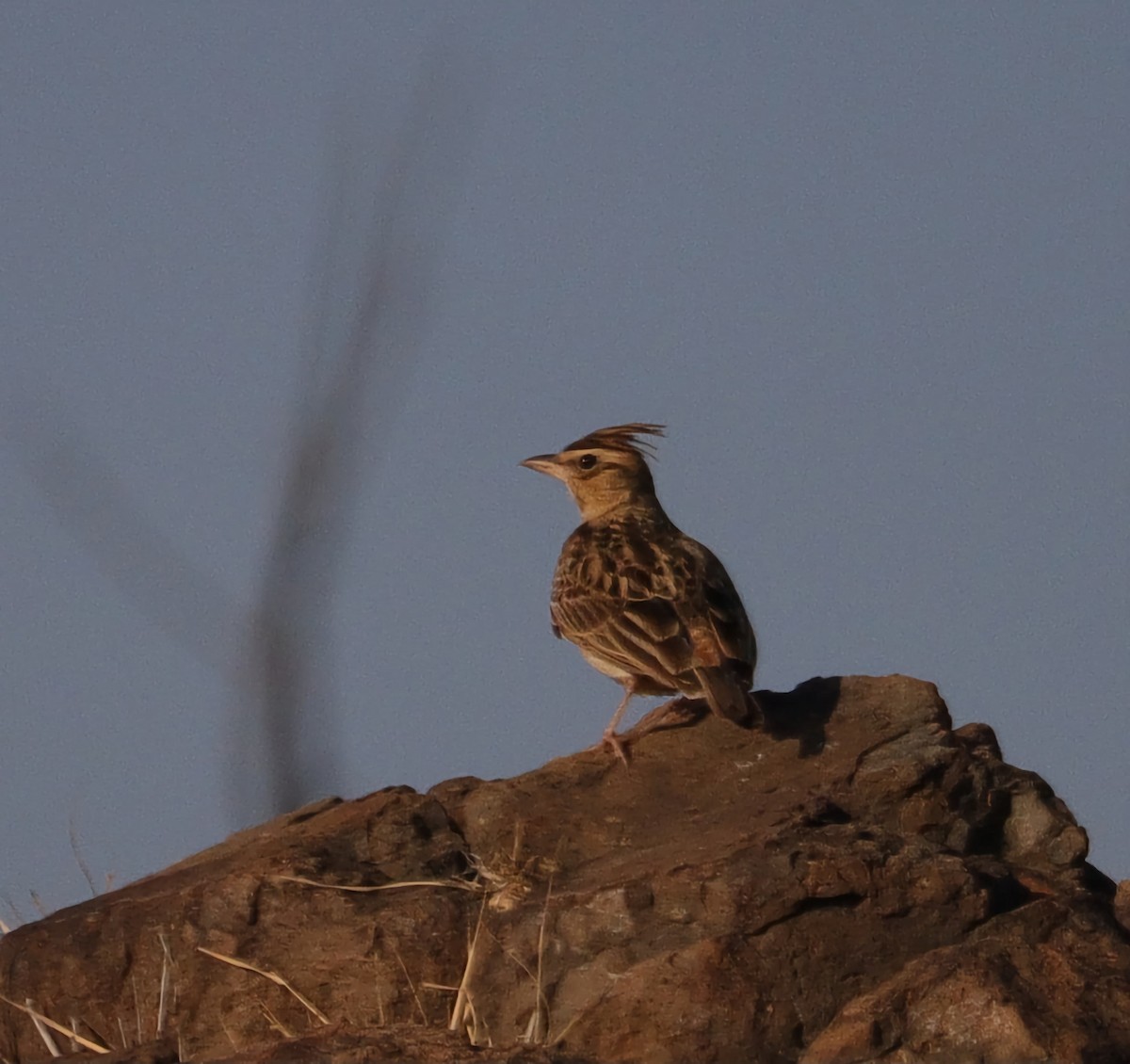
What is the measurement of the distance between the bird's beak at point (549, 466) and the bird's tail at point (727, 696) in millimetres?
2658

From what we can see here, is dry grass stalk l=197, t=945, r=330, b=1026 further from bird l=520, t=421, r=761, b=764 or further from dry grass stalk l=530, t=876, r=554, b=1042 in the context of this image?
bird l=520, t=421, r=761, b=764

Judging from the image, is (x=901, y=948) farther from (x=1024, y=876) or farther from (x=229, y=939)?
(x=229, y=939)

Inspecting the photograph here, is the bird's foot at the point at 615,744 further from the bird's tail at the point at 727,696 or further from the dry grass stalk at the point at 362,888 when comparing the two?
the dry grass stalk at the point at 362,888

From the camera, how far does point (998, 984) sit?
18.7ft

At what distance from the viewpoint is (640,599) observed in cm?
932

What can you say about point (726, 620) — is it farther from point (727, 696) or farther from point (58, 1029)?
point (58, 1029)

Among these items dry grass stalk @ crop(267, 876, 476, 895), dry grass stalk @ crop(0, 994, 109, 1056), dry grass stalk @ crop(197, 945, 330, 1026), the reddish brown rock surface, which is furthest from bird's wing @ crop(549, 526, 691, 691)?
dry grass stalk @ crop(0, 994, 109, 1056)

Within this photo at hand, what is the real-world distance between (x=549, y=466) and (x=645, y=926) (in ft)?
15.9

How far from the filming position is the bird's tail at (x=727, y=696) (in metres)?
8.21

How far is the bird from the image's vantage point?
8.71 m

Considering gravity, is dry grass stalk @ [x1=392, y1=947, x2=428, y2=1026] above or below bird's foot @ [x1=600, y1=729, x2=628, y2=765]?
below

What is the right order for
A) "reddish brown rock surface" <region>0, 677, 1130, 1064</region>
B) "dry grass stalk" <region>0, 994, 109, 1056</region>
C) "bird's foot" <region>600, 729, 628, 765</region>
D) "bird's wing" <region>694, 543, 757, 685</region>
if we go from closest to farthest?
"reddish brown rock surface" <region>0, 677, 1130, 1064</region> < "dry grass stalk" <region>0, 994, 109, 1056</region> < "bird's foot" <region>600, 729, 628, 765</region> < "bird's wing" <region>694, 543, 757, 685</region>

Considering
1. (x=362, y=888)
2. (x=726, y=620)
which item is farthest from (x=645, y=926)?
(x=726, y=620)

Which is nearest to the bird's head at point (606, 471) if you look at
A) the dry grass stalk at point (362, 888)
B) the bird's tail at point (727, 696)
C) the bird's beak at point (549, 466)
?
the bird's beak at point (549, 466)
